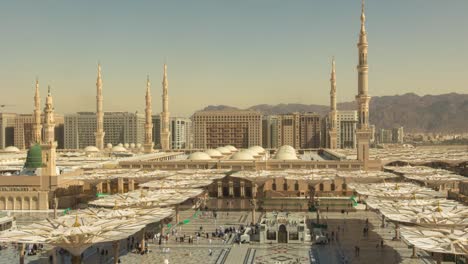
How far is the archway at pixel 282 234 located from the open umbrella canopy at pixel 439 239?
446 inches

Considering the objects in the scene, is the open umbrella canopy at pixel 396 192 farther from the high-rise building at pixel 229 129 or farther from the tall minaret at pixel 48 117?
the high-rise building at pixel 229 129

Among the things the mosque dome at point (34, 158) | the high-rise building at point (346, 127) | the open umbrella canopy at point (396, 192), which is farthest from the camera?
the high-rise building at point (346, 127)

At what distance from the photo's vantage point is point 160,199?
1201 inches

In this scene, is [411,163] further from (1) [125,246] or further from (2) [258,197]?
(1) [125,246]

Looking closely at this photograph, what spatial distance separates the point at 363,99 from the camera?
5316 cm

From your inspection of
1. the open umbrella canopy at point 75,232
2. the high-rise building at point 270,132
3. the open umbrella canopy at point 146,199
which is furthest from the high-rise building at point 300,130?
the open umbrella canopy at point 75,232

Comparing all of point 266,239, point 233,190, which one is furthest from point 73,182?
point 266,239

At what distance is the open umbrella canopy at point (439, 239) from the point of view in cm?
1770

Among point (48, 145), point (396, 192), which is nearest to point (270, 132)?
point (48, 145)

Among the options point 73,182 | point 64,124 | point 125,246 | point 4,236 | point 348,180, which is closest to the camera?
point 4,236

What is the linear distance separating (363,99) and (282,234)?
1015 inches

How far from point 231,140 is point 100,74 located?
2843 inches

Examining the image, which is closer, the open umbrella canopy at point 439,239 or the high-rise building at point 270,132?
the open umbrella canopy at point 439,239

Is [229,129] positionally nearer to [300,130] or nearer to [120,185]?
[300,130]
